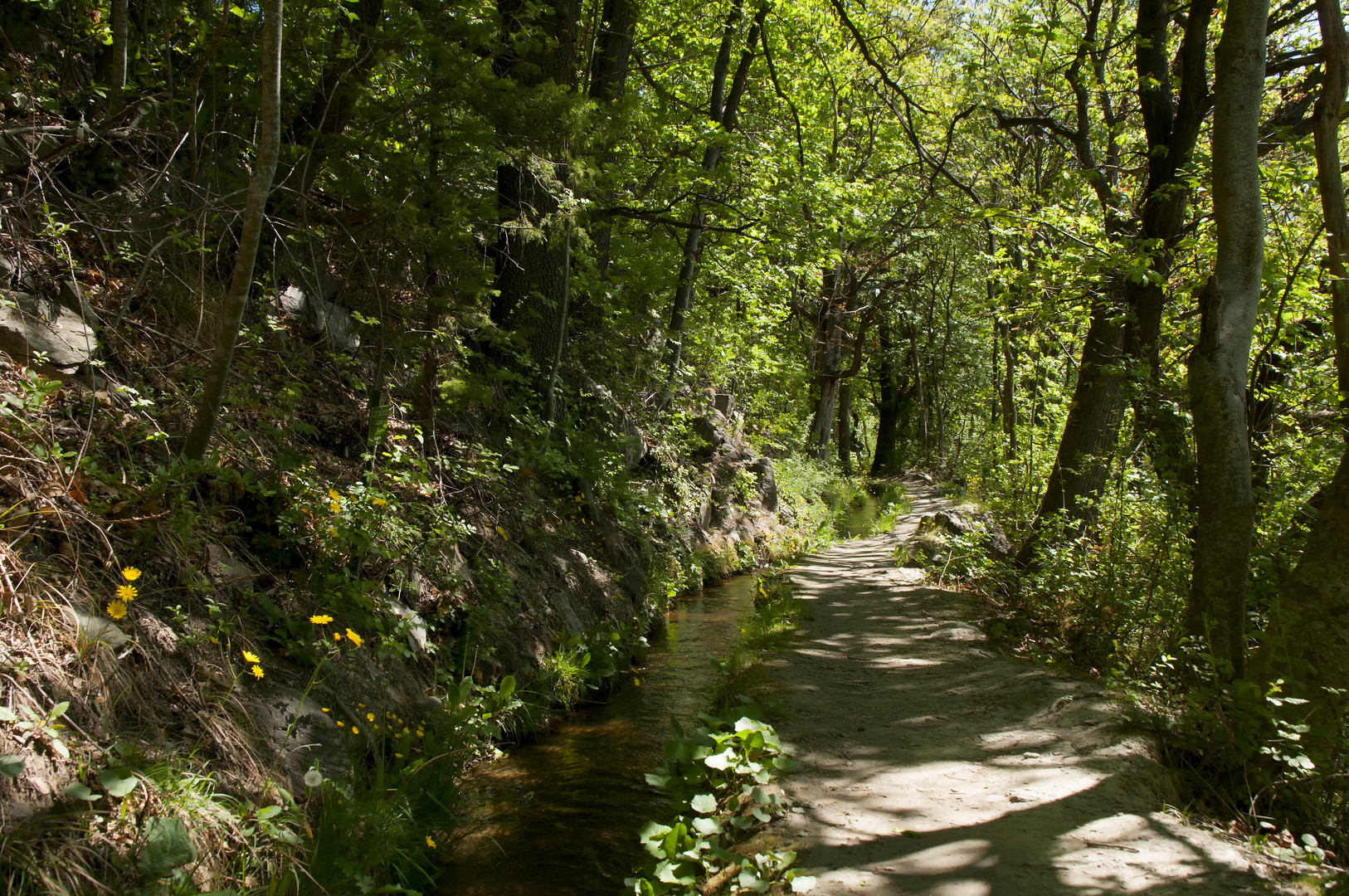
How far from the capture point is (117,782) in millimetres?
2627

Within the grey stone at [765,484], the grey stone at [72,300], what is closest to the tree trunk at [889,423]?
the grey stone at [765,484]

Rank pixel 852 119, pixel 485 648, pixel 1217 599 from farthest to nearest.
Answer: pixel 852 119, pixel 485 648, pixel 1217 599

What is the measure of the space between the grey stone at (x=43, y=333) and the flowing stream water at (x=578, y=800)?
10.8ft

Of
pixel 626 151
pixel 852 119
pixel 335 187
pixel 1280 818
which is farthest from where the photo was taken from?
pixel 852 119

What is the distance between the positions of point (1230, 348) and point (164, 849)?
5742mm

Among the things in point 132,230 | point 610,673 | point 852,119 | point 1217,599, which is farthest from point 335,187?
point 852,119

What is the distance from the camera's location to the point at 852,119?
65.3 ft

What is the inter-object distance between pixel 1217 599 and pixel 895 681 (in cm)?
252

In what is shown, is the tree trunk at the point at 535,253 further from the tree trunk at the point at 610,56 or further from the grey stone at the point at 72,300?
the grey stone at the point at 72,300

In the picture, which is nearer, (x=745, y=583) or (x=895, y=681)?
(x=895, y=681)

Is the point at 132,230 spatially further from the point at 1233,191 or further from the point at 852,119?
the point at 852,119

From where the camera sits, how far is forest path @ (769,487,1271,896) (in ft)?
10.2

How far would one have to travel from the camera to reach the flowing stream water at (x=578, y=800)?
385 centimetres

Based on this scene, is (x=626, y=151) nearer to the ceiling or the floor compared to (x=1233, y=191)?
nearer to the ceiling
